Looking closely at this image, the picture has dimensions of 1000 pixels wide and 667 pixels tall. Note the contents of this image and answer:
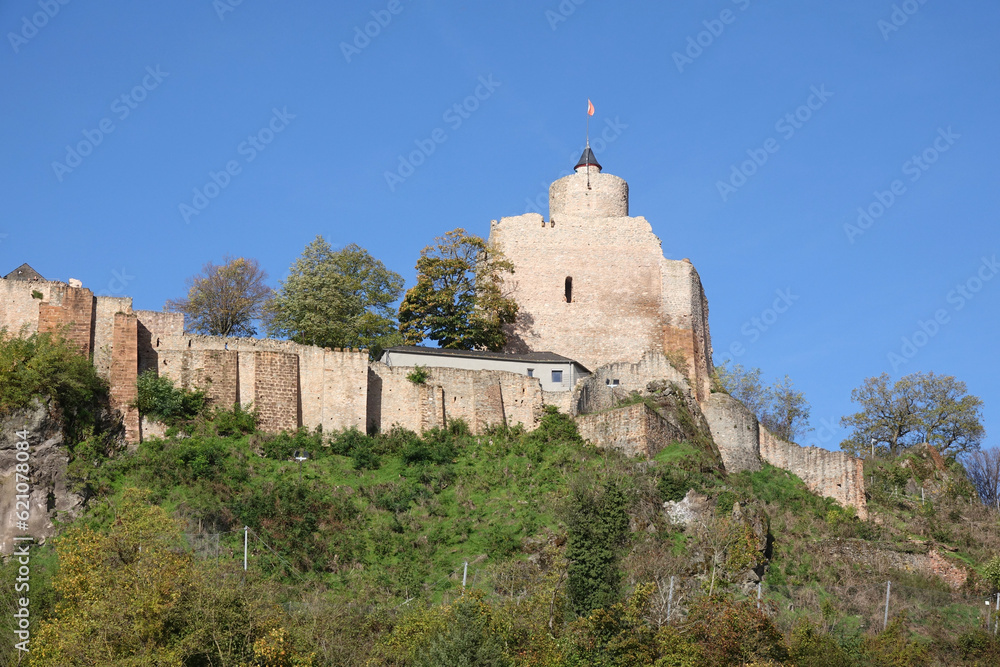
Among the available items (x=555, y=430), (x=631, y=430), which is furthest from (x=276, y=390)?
(x=631, y=430)

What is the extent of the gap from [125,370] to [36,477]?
4970mm

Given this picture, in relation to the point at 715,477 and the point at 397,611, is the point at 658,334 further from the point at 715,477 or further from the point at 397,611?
the point at 397,611

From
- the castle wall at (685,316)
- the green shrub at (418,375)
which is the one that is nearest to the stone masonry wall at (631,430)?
the green shrub at (418,375)

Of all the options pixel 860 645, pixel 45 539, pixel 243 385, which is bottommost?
pixel 860 645

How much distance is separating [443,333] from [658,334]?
30.0 ft

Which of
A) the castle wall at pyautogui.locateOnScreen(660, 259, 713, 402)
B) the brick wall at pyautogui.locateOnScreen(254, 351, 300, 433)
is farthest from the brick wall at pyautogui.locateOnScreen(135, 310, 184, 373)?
the castle wall at pyautogui.locateOnScreen(660, 259, 713, 402)

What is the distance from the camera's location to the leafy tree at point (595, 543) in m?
35.0

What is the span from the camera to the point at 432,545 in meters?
39.9

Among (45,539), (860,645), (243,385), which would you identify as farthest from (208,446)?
(860,645)

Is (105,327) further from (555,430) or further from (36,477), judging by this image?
(555,430)

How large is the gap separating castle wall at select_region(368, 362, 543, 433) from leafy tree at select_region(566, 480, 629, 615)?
7052 millimetres

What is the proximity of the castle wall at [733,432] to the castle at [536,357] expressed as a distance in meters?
0.05

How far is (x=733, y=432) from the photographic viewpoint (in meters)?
49.8

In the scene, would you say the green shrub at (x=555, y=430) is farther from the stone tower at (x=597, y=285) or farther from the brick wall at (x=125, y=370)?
the brick wall at (x=125, y=370)
